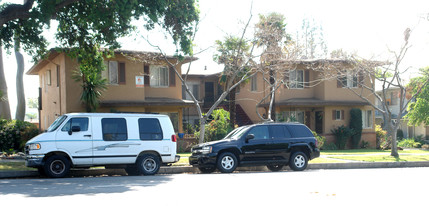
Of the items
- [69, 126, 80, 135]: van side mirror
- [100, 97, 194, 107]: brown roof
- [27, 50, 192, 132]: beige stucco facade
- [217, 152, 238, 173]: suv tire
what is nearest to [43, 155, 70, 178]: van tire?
[69, 126, 80, 135]: van side mirror

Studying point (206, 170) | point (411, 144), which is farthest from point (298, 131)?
point (411, 144)

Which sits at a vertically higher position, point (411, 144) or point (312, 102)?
point (312, 102)

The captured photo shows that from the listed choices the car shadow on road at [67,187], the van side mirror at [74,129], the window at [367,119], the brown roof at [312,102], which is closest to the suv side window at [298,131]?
the car shadow on road at [67,187]

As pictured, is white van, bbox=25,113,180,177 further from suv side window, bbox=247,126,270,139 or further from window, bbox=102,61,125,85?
window, bbox=102,61,125,85

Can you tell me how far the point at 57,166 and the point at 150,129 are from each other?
10.1 feet

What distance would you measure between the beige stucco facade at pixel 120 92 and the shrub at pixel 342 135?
1059 centimetres

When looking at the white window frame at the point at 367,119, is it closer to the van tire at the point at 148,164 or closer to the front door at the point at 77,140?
the van tire at the point at 148,164

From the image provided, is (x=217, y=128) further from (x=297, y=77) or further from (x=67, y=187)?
(x=67, y=187)

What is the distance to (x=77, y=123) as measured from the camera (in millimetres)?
13531

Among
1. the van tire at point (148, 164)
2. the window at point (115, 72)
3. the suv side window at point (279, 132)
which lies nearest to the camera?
the van tire at point (148, 164)

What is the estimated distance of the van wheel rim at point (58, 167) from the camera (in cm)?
1337

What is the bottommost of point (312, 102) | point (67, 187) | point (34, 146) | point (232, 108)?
point (67, 187)

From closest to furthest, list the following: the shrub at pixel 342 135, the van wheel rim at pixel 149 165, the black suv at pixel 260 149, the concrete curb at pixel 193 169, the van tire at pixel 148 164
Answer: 1. the concrete curb at pixel 193 169
2. the van tire at pixel 148 164
3. the van wheel rim at pixel 149 165
4. the black suv at pixel 260 149
5. the shrub at pixel 342 135

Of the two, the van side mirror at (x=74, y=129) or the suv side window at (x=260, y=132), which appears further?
the suv side window at (x=260, y=132)
